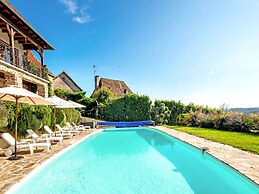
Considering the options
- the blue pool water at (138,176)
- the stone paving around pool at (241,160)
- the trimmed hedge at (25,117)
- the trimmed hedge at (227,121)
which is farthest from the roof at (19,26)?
the trimmed hedge at (227,121)

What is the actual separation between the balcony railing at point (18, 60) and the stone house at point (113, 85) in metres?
14.5

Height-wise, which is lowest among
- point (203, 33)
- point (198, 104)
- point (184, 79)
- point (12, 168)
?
point (12, 168)

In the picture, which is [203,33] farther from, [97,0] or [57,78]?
A: [57,78]

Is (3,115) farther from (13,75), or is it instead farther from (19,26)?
(19,26)

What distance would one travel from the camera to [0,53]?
12234 millimetres

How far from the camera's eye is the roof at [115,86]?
3253 cm

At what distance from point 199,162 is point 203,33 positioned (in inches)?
418

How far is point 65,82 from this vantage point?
36.0 metres

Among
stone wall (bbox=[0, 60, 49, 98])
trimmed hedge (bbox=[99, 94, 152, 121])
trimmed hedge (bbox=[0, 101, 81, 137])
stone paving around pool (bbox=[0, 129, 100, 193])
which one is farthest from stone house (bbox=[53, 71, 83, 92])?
stone paving around pool (bbox=[0, 129, 100, 193])

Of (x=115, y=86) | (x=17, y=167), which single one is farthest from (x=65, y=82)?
(x=17, y=167)

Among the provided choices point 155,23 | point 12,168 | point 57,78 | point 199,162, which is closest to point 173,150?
point 199,162

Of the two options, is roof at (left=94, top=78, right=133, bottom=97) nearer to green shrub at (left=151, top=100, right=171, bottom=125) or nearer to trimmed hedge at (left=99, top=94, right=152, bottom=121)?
trimmed hedge at (left=99, top=94, right=152, bottom=121)

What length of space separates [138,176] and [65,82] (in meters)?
32.7

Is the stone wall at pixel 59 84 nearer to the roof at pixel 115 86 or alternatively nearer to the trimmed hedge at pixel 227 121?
the roof at pixel 115 86
